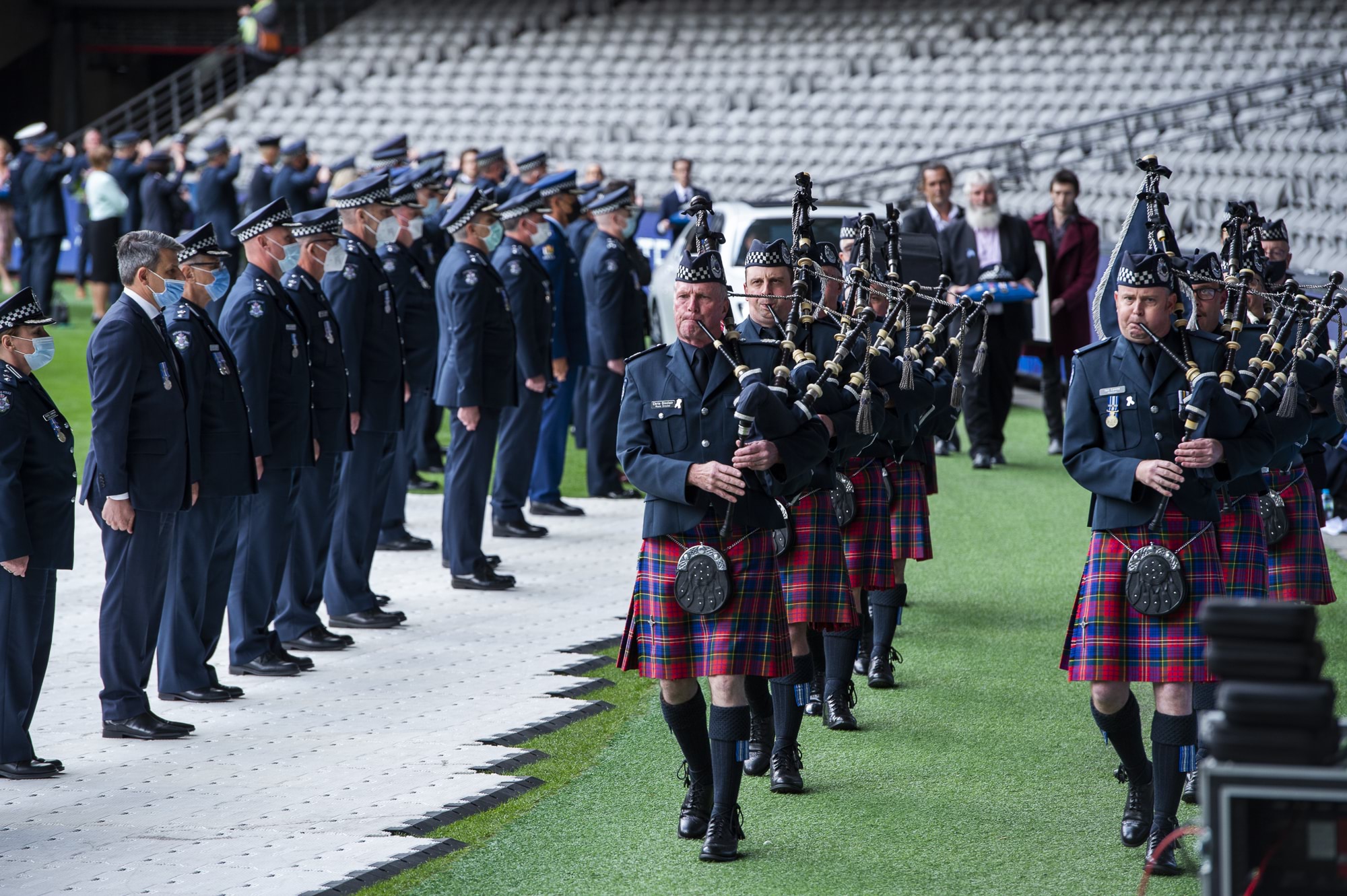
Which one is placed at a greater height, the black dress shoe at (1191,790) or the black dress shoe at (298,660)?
the black dress shoe at (298,660)

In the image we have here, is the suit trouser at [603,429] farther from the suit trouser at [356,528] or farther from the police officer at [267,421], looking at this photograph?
the police officer at [267,421]

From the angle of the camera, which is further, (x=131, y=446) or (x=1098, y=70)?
(x=1098, y=70)

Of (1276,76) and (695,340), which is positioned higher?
(1276,76)

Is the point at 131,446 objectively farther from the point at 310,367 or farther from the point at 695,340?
the point at 695,340

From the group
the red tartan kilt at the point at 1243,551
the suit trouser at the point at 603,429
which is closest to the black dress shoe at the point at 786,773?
the red tartan kilt at the point at 1243,551

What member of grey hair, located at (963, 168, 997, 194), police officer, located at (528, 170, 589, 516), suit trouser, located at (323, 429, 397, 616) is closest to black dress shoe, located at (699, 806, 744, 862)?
suit trouser, located at (323, 429, 397, 616)

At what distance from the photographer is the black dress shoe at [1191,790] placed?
16.3 ft

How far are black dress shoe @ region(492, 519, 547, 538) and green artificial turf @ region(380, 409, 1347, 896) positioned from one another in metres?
2.77

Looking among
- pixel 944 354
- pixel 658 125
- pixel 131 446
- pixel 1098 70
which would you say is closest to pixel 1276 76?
pixel 1098 70

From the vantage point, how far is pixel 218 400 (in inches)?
239

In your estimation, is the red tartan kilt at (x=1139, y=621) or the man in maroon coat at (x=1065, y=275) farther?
the man in maroon coat at (x=1065, y=275)

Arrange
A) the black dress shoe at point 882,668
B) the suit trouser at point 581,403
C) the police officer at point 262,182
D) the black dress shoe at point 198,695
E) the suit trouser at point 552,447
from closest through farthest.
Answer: the black dress shoe at point 198,695 < the black dress shoe at point 882,668 < the suit trouser at point 552,447 < the suit trouser at point 581,403 < the police officer at point 262,182

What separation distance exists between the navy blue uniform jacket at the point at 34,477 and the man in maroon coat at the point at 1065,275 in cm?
766

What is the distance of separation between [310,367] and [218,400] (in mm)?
889
